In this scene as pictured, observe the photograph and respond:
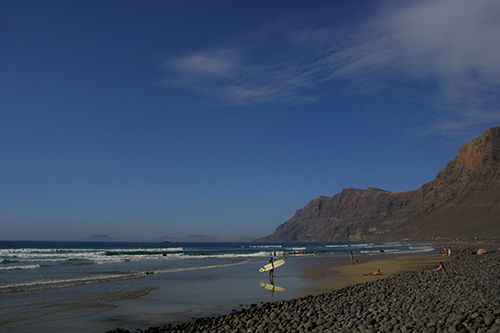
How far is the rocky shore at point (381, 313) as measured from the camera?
7488 millimetres

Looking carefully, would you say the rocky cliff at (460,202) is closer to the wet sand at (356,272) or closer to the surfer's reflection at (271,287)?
the wet sand at (356,272)

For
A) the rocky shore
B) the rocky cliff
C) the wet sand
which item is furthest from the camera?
the rocky cliff

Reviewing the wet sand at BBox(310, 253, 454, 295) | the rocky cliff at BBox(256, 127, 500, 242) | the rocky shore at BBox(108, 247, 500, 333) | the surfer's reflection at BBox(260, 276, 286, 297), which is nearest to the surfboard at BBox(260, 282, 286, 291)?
the surfer's reflection at BBox(260, 276, 286, 297)

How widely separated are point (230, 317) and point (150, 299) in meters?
5.41

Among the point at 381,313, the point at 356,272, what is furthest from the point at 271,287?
the point at 356,272

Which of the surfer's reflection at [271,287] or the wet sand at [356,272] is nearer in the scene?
the surfer's reflection at [271,287]

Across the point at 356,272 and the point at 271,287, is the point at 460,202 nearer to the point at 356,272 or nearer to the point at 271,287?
the point at 356,272

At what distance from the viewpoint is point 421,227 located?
151375mm

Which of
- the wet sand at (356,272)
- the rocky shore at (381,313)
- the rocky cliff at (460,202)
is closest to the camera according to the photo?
the rocky shore at (381,313)

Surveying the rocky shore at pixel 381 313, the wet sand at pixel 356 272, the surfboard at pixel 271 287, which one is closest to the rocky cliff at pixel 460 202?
the wet sand at pixel 356 272

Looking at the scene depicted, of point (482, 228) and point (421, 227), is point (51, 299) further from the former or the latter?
point (421, 227)

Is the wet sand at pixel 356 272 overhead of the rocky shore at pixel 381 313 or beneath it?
beneath

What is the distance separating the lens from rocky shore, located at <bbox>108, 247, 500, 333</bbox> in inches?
295

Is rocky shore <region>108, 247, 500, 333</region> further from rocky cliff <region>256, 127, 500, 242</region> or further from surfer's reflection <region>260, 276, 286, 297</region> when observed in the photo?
rocky cliff <region>256, 127, 500, 242</region>
